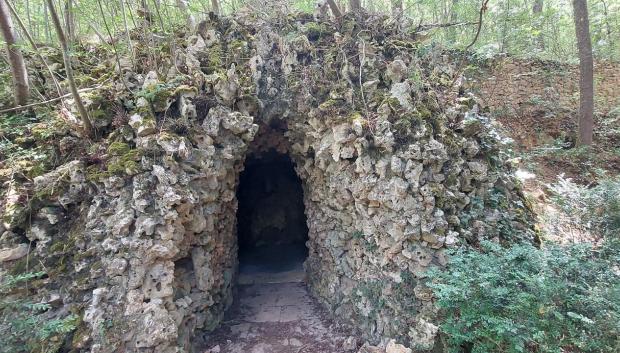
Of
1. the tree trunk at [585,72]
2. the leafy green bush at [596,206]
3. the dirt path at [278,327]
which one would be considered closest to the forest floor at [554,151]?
the tree trunk at [585,72]

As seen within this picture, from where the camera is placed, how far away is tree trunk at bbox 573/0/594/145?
7.85 m

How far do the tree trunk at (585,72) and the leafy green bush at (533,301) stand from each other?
17.0ft

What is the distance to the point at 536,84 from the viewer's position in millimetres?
10008

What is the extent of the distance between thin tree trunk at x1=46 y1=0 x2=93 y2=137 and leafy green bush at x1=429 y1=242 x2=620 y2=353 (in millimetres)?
5344

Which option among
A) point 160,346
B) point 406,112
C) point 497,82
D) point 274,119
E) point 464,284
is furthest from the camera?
point 497,82

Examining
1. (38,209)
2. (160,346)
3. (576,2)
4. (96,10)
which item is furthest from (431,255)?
(576,2)

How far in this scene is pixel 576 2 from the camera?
7.91m

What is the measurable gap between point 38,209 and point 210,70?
11.0 ft

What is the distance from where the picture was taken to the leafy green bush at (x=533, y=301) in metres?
3.37

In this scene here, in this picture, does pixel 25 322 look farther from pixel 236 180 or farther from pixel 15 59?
pixel 15 59

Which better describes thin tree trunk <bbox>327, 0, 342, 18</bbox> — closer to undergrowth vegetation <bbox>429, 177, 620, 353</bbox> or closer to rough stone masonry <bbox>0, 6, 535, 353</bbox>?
rough stone masonry <bbox>0, 6, 535, 353</bbox>

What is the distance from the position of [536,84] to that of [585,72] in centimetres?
206

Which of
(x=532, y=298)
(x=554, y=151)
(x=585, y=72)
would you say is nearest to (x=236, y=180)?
(x=532, y=298)

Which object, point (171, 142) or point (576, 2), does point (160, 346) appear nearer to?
point (171, 142)
